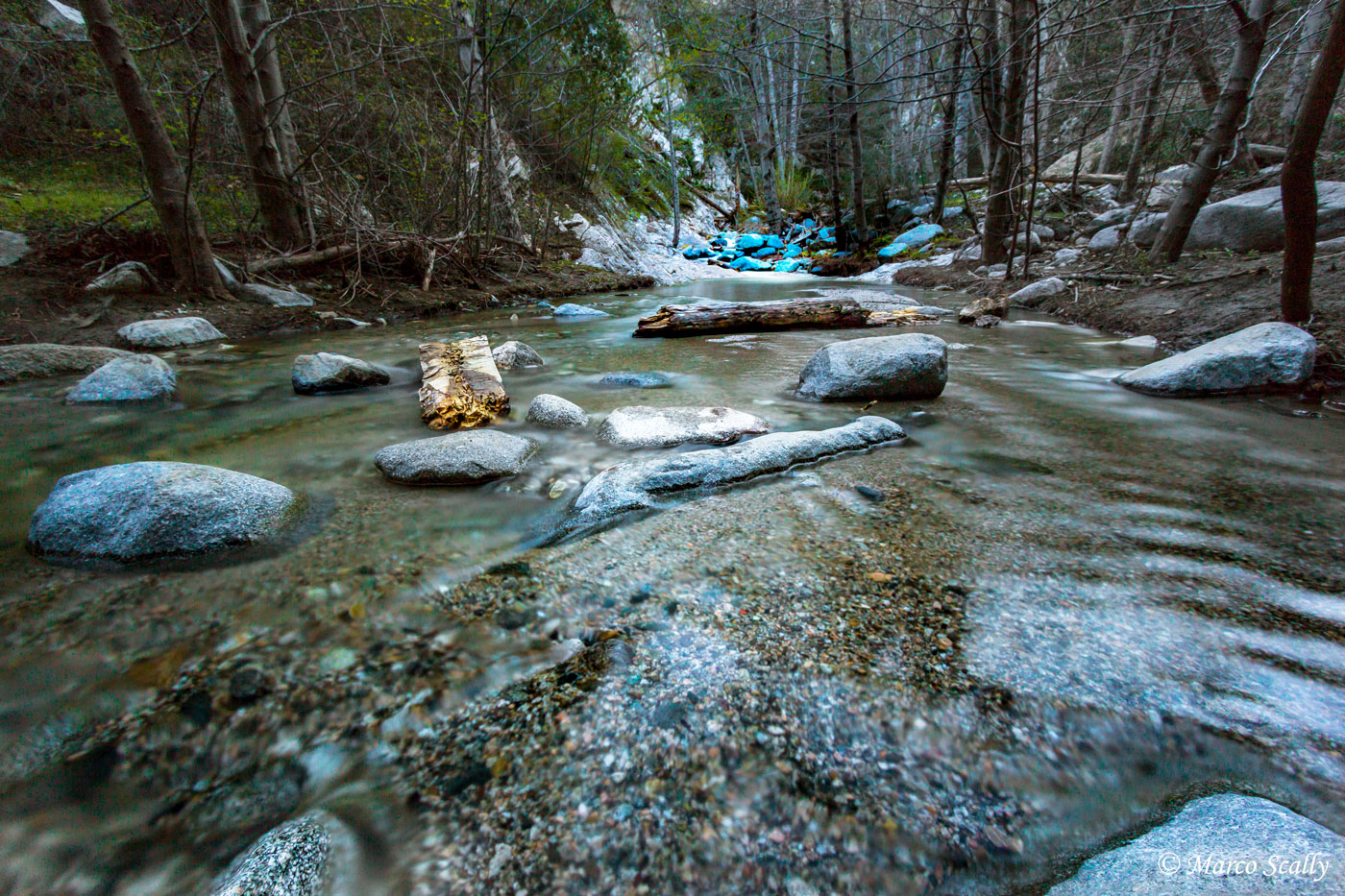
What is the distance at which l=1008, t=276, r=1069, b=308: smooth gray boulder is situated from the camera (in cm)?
621

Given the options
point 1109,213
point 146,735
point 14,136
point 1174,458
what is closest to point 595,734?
point 146,735

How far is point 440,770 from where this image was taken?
97cm

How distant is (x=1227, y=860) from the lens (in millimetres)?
753

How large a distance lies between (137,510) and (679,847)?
1.80 m

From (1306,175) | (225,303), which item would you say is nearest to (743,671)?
(1306,175)

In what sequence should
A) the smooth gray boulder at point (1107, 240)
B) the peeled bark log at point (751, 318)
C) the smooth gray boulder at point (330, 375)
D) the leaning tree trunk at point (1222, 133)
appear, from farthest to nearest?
the smooth gray boulder at point (1107, 240) → the peeled bark log at point (751, 318) → the leaning tree trunk at point (1222, 133) → the smooth gray boulder at point (330, 375)

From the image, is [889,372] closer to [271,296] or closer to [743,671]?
[743,671]

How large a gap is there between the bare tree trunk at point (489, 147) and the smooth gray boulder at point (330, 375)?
4500 millimetres

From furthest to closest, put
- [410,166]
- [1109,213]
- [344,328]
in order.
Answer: [1109,213] < [410,166] < [344,328]

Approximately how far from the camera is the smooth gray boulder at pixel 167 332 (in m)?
4.32

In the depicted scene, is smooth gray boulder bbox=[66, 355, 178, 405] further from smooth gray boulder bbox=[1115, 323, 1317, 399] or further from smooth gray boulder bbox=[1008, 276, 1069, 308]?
smooth gray boulder bbox=[1008, 276, 1069, 308]

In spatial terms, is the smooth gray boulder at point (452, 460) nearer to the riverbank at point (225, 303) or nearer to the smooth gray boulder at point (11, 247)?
the riverbank at point (225, 303)

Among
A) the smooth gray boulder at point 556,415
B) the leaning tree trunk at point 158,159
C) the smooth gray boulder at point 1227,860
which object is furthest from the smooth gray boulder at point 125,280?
the smooth gray boulder at point 1227,860

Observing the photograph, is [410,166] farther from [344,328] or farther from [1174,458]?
[1174,458]
